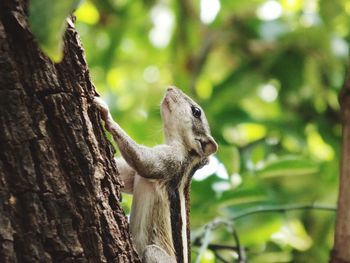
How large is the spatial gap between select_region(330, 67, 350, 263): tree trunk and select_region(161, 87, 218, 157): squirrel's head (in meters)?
1.38

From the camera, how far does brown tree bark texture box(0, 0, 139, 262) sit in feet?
9.45

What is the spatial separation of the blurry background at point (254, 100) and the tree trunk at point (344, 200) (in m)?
1.18

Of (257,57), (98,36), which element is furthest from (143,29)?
(257,57)

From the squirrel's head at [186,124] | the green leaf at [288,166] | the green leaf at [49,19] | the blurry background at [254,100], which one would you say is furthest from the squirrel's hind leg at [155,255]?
the green leaf at [49,19]

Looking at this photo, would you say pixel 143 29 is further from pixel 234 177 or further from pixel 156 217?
pixel 156 217

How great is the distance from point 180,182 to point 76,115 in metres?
2.11

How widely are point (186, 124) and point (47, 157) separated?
9.58ft

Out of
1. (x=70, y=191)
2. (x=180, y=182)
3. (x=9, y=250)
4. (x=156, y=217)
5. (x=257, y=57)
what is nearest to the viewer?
(x=9, y=250)

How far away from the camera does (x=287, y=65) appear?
7.39 meters

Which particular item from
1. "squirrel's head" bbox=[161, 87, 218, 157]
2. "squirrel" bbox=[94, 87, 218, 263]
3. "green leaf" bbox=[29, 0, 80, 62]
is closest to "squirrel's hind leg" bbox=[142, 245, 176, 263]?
"squirrel" bbox=[94, 87, 218, 263]

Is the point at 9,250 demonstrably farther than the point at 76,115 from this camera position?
No

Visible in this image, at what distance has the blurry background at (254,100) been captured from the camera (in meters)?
6.06

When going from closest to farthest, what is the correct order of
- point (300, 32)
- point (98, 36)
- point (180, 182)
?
point (180, 182) → point (300, 32) → point (98, 36)

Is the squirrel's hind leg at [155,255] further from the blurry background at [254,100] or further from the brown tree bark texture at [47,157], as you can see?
the brown tree bark texture at [47,157]
